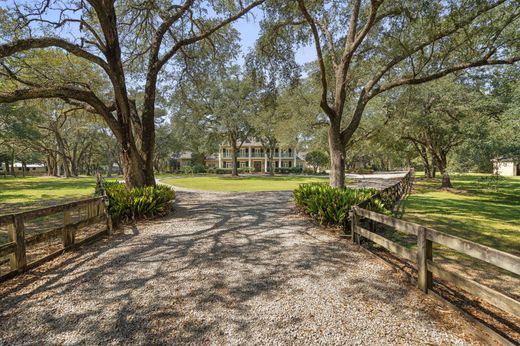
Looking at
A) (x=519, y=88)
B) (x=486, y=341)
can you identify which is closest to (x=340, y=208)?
(x=486, y=341)

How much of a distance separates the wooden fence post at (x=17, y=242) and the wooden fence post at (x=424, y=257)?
20.8ft

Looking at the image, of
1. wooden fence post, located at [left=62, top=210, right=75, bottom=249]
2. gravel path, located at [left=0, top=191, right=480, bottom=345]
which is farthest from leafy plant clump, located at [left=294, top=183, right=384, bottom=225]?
wooden fence post, located at [left=62, top=210, right=75, bottom=249]

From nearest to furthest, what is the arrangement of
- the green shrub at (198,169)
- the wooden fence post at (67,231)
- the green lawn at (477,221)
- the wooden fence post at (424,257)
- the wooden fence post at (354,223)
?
1. the wooden fence post at (424,257)
2. the wooden fence post at (67,231)
3. the wooden fence post at (354,223)
4. the green lawn at (477,221)
5. the green shrub at (198,169)

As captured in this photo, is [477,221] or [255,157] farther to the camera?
[255,157]

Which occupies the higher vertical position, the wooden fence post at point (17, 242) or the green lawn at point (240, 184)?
the wooden fence post at point (17, 242)

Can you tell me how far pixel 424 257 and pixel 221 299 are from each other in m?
2.94

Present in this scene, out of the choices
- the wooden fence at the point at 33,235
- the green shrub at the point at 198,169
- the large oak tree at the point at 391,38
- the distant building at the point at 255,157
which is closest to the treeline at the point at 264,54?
the large oak tree at the point at 391,38

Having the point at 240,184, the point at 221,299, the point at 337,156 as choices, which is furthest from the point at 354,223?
the point at 240,184

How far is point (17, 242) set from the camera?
4.21 metres

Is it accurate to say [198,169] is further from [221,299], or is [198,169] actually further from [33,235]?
[221,299]

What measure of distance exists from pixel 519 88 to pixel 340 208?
425 inches

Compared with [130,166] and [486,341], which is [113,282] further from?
[130,166]

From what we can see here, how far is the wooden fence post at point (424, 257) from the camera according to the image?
358 centimetres

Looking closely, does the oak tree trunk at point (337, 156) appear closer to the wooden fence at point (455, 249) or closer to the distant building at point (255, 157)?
the wooden fence at point (455, 249)
